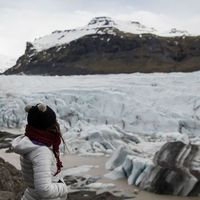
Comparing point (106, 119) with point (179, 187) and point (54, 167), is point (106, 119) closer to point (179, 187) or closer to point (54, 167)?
point (179, 187)

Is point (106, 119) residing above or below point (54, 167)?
below

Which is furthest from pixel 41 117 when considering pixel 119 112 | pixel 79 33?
pixel 79 33

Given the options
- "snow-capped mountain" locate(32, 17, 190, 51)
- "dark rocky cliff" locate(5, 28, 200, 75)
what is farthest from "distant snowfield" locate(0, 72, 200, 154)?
"snow-capped mountain" locate(32, 17, 190, 51)

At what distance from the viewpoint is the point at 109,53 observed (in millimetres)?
61469

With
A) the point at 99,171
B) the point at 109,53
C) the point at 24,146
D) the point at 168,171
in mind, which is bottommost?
the point at 99,171

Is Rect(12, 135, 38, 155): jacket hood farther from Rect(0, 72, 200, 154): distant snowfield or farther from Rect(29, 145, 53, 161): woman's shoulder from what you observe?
Rect(0, 72, 200, 154): distant snowfield

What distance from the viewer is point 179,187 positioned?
10.1 meters

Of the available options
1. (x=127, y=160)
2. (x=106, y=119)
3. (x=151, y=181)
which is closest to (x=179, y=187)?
(x=151, y=181)

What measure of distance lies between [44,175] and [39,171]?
0.03 m

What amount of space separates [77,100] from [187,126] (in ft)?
21.9

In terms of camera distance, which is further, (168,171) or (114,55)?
(114,55)

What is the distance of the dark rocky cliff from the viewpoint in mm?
54500

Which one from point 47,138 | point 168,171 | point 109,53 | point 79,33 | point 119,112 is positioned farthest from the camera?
point 79,33

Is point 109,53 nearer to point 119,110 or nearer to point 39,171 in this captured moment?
point 119,110
